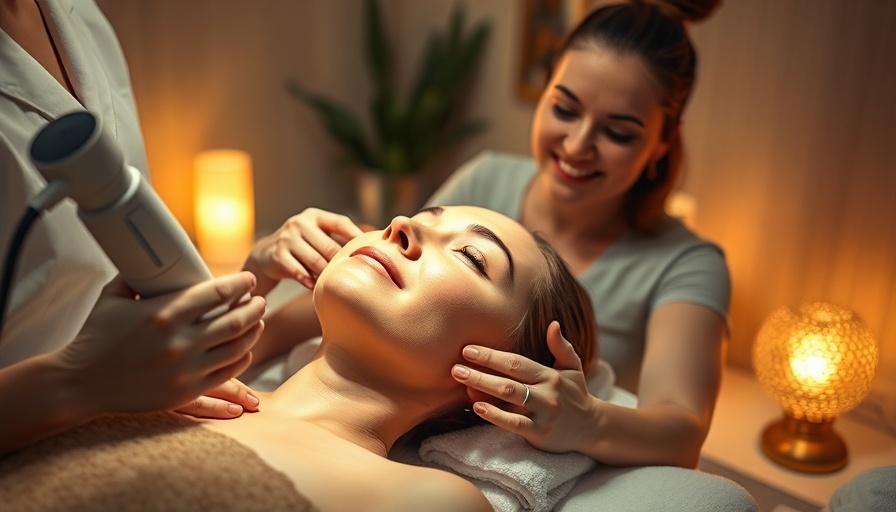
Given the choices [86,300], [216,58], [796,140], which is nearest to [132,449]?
[86,300]

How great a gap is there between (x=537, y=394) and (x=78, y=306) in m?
0.70

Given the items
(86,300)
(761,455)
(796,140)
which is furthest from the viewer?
(796,140)

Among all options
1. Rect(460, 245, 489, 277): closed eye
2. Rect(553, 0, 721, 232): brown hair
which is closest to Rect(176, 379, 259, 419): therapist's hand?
Rect(460, 245, 489, 277): closed eye

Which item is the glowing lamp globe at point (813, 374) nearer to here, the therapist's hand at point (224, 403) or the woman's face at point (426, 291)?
the woman's face at point (426, 291)

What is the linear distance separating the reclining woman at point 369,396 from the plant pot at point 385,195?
70.9 inches

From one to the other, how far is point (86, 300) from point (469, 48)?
1.99 meters

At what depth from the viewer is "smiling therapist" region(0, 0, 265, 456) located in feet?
2.98

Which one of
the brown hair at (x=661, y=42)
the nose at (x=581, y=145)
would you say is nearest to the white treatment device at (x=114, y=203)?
the nose at (x=581, y=145)

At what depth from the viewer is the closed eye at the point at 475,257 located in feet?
4.13

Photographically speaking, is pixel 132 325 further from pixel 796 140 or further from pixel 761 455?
pixel 796 140

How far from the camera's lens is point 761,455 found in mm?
2020

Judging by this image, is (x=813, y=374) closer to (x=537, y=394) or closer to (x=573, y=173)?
(x=573, y=173)

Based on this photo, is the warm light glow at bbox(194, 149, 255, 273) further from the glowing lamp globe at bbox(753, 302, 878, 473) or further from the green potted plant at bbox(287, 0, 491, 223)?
the glowing lamp globe at bbox(753, 302, 878, 473)

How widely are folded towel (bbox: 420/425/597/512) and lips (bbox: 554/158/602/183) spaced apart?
2.15 feet
